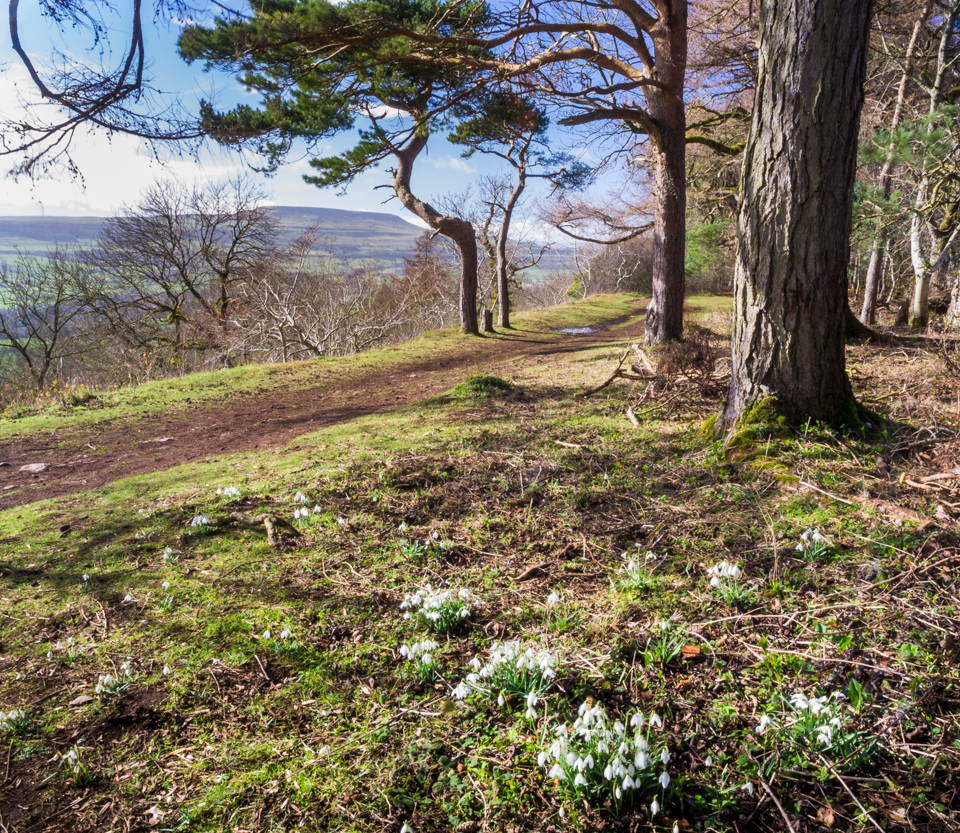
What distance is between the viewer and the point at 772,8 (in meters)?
3.99

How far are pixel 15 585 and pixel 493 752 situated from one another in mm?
3588

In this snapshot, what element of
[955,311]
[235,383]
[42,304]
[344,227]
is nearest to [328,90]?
[235,383]

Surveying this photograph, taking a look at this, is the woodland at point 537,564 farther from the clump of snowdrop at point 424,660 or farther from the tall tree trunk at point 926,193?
the tall tree trunk at point 926,193

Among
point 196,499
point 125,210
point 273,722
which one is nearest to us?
point 273,722

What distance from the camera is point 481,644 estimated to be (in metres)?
2.61

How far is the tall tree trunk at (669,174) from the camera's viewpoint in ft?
29.9

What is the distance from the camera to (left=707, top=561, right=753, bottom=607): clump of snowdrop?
2609mm

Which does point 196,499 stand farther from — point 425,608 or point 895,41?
point 895,41

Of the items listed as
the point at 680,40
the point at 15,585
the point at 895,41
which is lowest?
the point at 15,585

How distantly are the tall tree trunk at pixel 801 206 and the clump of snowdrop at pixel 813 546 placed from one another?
63.4 inches

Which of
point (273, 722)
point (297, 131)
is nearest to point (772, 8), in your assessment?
point (273, 722)

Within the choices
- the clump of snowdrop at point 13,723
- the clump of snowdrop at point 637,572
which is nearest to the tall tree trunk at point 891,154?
the clump of snowdrop at point 637,572

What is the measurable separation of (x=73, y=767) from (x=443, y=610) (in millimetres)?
1615

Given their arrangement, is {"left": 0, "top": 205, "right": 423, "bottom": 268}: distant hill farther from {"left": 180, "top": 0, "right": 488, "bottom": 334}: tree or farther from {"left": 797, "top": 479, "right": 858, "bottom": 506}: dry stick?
{"left": 797, "top": 479, "right": 858, "bottom": 506}: dry stick
